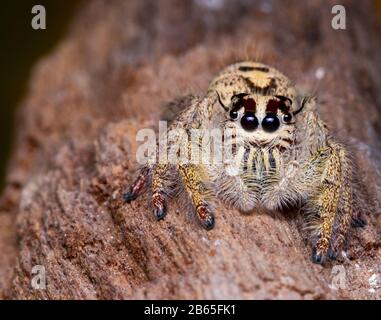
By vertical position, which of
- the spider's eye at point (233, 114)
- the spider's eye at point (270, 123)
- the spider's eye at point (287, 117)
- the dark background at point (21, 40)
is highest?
the dark background at point (21, 40)

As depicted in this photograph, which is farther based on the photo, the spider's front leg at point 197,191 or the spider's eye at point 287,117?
the spider's eye at point 287,117

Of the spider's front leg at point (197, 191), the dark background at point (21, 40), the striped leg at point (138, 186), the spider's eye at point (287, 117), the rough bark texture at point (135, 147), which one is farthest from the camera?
the dark background at point (21, 40)

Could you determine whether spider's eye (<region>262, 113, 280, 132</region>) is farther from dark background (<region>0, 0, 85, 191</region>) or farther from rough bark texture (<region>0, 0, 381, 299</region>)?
dark background (<region>0, 0, 85, 191</region>)

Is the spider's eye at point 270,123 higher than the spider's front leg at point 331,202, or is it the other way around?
the spider's eye at point 270,123

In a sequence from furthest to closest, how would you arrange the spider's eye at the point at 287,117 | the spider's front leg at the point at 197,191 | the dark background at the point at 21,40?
the dark background at the point at 21,40 → the spider's eye at the point at 287,117 → the spider's front leg at the point at 197,191

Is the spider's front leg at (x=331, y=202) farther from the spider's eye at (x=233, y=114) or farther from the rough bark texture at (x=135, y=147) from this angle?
the spider's eye at (x=233, y=114)

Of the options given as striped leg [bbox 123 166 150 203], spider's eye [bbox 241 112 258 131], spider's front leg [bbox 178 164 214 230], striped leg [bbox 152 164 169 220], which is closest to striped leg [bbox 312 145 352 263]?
spider's eye [bbox 241 112 258 131]

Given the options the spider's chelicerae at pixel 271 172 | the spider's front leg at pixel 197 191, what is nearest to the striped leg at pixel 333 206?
the spider's chelicerae at pixel 271 172

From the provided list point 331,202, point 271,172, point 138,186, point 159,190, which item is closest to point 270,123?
point 271,172

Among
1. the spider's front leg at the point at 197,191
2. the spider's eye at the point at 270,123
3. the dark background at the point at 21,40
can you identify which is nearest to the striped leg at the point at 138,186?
the spider's front leg at the point at 197,191
